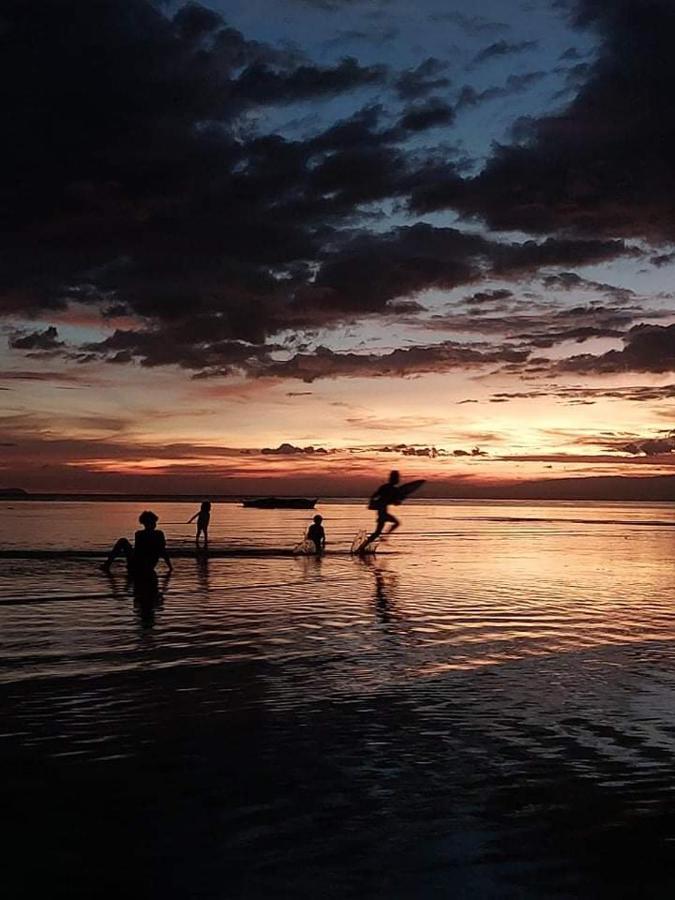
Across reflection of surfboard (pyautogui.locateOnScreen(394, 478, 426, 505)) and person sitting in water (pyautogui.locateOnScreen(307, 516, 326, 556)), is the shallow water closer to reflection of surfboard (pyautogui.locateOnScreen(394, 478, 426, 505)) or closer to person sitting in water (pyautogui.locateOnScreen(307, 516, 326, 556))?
reflection of surfboard (pyautogui.locateOnScreen(394, 478, 426, 505))

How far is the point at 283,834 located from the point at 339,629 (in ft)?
35.0

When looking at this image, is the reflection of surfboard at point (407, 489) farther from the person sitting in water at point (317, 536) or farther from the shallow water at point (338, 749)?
the person sitting in water at point (317, 536)

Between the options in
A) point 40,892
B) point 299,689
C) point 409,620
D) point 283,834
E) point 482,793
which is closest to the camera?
point 40,892

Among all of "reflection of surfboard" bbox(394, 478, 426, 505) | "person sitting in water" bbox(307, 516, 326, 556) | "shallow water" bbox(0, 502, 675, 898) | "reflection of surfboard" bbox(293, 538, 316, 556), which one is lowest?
"shallow water" bbox(0, 502, 675, 898)

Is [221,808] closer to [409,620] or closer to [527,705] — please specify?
[527,705]

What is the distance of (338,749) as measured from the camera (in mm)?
9312

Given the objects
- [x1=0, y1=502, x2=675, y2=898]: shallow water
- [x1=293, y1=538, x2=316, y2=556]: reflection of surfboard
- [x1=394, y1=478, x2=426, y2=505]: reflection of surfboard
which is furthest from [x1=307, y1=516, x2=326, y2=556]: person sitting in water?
[x1=0, y1=502, x2=675, y2=898]: shallow water

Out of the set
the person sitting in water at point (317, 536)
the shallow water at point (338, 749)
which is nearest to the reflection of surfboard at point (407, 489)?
the shallow water at point (338, 749)

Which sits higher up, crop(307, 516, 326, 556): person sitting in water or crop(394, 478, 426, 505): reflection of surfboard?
crop(394, 478, 426, 505): reflection of surfboard

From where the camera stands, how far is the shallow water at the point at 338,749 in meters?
6.41

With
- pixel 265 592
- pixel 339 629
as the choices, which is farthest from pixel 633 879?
pixel 265 592

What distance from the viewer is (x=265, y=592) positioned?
80.5 ft

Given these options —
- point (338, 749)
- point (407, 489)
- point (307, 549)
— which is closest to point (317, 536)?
point (307, 549)

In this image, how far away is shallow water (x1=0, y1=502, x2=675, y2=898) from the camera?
6406 millimetres
